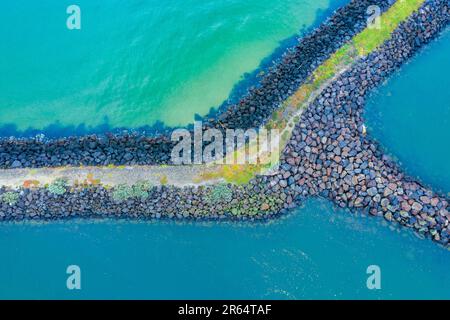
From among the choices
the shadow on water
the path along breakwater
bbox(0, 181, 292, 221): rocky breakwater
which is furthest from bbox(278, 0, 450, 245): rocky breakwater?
the shadow on water

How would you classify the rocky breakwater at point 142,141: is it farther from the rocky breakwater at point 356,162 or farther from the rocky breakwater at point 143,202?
the rocky breakwater at point 356,162

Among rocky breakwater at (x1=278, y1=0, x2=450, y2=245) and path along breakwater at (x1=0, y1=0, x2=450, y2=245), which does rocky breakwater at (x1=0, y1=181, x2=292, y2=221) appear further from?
rocky breakwater at (x1=278, y1=0, x2=450, y2=245)

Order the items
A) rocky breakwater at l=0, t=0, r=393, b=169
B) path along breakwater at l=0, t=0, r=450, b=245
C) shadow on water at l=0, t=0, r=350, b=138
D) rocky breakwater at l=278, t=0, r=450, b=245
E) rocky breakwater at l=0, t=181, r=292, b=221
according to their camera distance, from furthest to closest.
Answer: shadow on water at l=0, t=0, r=350, b=138 < rocky breakwater at l=0, t=0, r=393, b=169 < rocky breakwater at l=0, t=181, r=292, b=221 < path along breakwater at l=0, t=0, r=450, b=245 < rocky breakwater at l=278, t=0, r=450, b=245

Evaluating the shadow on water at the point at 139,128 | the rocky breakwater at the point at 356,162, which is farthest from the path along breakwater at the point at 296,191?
the shadow on water at the point at 139,128

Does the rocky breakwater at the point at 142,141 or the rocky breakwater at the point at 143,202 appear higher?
the rocky breakwater at the point at 142,141

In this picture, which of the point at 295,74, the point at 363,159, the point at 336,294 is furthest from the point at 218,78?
the point at 336,294
